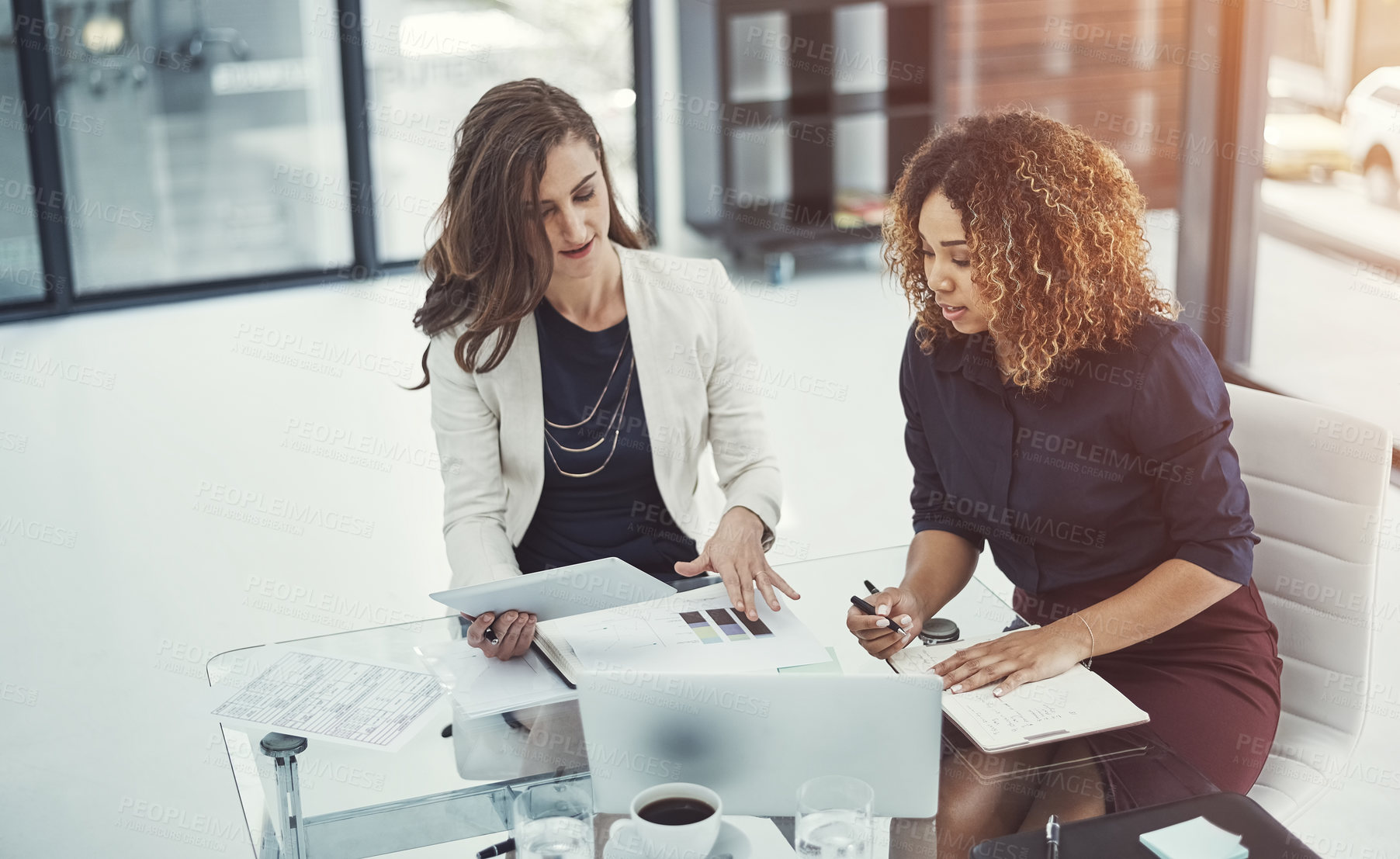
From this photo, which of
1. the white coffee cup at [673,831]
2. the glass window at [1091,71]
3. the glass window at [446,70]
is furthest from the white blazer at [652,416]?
the glass window at [1091,71]

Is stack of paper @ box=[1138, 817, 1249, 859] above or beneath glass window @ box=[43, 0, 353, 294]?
beneath

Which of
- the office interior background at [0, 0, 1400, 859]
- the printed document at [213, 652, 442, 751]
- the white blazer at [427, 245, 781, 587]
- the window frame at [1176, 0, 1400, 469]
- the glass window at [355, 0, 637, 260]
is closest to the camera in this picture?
the printed document at [213, 652, 442, 751]

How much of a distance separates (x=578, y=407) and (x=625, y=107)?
4589mm

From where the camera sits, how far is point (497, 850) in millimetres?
1304

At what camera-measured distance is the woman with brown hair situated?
6.35 feet

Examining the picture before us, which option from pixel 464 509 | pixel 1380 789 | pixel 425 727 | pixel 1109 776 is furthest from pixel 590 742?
pixel 1380 789

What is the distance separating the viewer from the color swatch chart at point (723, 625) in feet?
5.26

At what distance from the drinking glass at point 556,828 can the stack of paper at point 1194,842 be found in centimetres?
52

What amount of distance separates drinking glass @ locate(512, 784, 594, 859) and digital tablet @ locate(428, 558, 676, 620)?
0.30m

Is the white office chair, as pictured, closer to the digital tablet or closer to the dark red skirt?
the dark red skirt

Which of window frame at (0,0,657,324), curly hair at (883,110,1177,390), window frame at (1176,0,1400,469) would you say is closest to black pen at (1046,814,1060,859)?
curly hair at (883,110,1177,390)

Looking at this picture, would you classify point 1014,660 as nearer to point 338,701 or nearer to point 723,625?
point 723,625

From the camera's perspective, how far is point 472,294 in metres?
2.03

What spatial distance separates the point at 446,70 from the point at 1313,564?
5.20 meters
